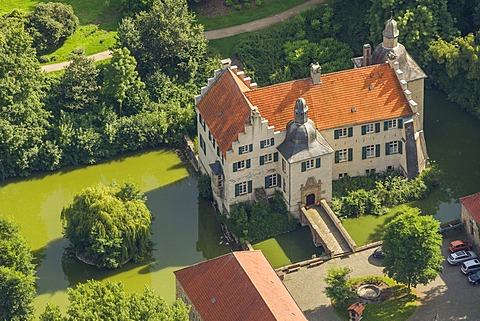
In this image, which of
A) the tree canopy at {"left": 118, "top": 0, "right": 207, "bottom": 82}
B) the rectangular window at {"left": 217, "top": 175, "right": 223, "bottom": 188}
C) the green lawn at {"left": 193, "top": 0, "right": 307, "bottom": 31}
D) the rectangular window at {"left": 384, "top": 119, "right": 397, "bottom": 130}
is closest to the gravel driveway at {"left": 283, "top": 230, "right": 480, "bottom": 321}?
the rectangular window at {"left": 217, "top": 175, "right": 223, "bottom": 188}

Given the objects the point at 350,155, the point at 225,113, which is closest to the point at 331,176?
the point at 350,155

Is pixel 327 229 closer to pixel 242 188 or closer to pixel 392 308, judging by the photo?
pixel 242 188

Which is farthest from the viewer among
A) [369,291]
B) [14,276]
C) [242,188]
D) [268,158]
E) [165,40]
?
[165,40]

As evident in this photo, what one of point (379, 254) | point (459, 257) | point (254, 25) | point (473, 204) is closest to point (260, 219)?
Result: point (379, 254)

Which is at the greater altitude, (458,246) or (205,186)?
(205,186)

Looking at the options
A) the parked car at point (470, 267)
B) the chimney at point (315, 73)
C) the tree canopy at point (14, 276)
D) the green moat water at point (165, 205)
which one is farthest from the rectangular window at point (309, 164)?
the tree canopy at point (14, 276)

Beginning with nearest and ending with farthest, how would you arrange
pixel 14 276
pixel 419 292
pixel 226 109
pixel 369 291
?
pixel 14 276 → pixel 419 292 → pixel 369 291 → pixel 226 109

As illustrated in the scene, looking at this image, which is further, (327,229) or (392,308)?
(327,229)

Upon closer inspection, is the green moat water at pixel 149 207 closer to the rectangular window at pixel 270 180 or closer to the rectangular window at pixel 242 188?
the rectangular window at pixel 242 188
